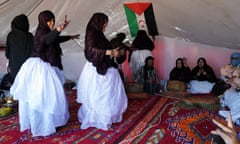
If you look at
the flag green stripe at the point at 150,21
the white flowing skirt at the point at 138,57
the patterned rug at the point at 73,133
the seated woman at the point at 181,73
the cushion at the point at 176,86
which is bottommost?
the patterned rug at the point at 73,133

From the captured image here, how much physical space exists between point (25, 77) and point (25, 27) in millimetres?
830

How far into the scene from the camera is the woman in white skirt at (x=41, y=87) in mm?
2227

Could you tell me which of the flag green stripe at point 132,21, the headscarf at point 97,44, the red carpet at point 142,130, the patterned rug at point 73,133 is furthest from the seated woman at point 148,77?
the headscarf at point 97,44

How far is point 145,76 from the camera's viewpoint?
15.0 feet

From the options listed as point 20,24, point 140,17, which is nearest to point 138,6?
point 140,17

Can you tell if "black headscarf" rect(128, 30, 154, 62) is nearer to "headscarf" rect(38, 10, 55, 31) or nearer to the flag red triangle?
the flag red triangle

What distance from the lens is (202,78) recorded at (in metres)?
4.48

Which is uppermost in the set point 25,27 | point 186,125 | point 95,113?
→ point 25,27

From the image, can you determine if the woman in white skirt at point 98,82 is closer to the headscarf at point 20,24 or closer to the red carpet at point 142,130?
the red carpet at point 142,130

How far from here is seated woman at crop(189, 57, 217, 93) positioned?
14.2 ft

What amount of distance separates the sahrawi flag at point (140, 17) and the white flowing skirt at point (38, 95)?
101 inches

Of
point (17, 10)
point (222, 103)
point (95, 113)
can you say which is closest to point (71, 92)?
point (17, 10)

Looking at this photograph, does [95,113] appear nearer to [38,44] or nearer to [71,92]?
[38,44]

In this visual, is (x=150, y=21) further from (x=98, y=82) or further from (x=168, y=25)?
(x=98, y=82)
